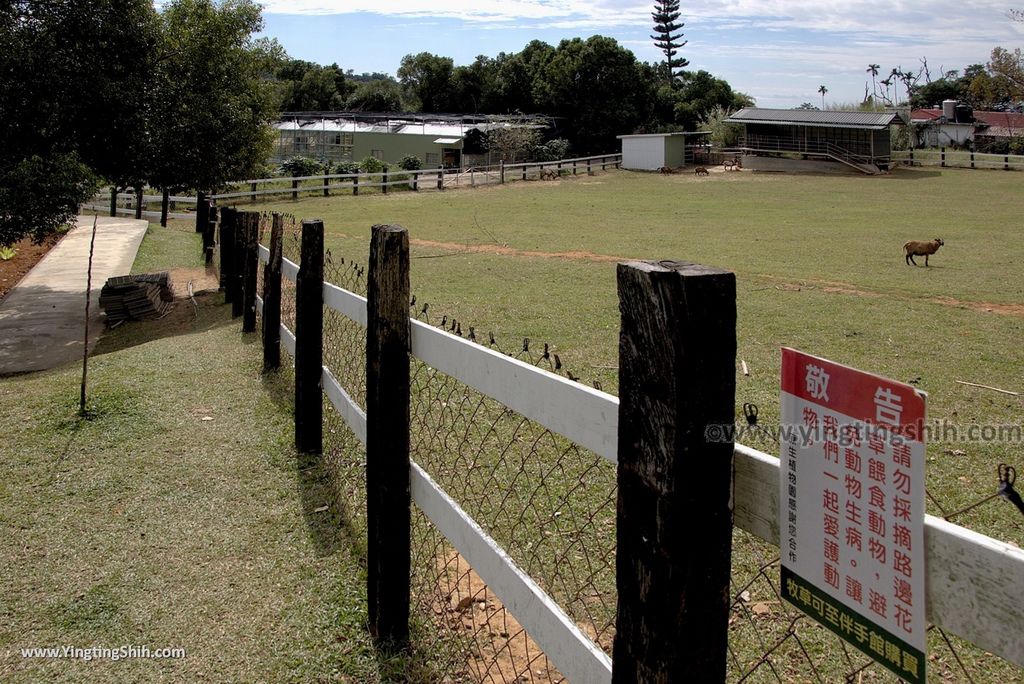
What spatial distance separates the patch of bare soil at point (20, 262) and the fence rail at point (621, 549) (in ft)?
53.1

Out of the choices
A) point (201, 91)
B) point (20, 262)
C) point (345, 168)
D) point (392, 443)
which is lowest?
point (392, 443)

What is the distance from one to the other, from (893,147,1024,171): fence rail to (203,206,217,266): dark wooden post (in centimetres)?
3715

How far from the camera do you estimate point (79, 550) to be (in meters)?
4.86

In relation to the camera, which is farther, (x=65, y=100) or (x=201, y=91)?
(x=201, y=91)

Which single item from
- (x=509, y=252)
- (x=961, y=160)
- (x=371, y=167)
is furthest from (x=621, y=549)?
(x=961, y=160)

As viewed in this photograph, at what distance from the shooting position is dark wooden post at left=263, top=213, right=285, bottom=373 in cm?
810

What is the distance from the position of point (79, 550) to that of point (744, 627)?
3.44 metres

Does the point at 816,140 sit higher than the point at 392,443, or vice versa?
the point at 816,140

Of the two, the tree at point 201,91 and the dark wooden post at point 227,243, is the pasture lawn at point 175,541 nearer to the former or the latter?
the dark wooden post at point 227,243

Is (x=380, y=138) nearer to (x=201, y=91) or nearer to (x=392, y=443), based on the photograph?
(x=201, y=91)

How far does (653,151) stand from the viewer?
164ft

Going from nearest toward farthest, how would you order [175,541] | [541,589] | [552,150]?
[541,589]
[175,541]
[552,150]

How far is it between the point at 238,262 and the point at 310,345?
6.43m

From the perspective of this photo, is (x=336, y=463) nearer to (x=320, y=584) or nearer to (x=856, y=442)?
(x=320, y=584)
